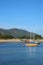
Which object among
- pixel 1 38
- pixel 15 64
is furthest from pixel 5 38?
pixel 15 64

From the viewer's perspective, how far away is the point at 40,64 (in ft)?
104

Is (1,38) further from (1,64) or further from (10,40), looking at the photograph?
→ (1,64)

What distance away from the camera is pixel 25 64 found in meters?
32.0

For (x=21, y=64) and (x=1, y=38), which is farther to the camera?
(x=1, y=38)

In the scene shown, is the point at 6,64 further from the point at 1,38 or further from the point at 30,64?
the point at 1,38

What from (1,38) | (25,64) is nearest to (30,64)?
(25,64)

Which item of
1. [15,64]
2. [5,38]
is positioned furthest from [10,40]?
[15,64]

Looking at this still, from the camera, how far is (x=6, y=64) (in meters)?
31.8

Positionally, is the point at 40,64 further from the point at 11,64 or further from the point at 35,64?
the point at 11,64

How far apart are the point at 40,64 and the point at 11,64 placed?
4.86 meters

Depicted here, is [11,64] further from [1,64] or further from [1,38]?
[1,38]

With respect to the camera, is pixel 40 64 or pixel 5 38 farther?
pixel 5 38

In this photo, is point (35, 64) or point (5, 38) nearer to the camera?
point (35, 64)

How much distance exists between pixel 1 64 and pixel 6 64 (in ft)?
2.73
